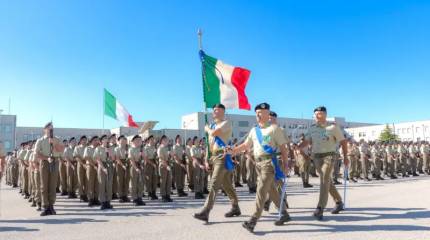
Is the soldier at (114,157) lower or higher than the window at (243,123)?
lower

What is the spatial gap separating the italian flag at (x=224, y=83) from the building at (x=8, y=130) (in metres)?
84.1

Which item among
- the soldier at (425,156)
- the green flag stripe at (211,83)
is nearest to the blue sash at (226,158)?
the green flag stripe at (211,83)

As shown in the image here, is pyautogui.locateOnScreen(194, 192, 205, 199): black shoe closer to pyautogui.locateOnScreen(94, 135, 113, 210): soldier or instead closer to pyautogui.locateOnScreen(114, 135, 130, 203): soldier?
pyautogui.locateOnScreen(114, 135, 130, 203): soldier

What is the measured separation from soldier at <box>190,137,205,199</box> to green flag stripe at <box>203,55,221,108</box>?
3285 mm

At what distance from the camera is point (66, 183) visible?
1387 cm

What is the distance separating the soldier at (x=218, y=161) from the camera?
7000 millimetres

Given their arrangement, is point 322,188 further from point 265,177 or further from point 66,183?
point 66,183

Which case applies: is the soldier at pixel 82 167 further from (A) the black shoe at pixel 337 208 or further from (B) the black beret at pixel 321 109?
(A) the black shoe at pixel 337 208

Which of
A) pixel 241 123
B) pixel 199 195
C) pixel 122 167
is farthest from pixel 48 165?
pixel 241 123

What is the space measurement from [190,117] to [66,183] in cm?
7732

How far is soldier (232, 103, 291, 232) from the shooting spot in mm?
6277

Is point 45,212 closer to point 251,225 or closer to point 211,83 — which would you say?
point 211,83

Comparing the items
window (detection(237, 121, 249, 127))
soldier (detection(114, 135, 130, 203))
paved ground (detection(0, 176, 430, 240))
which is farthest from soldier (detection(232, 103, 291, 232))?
window (detection(237, 121, 249, 127))

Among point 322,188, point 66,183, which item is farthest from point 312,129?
point 66,183
